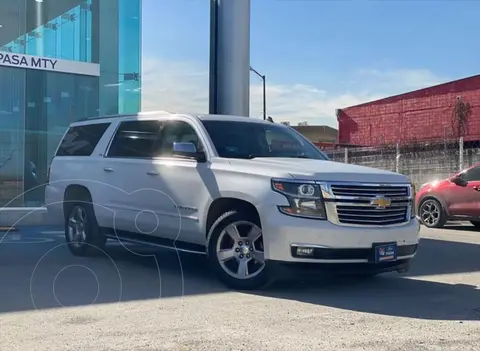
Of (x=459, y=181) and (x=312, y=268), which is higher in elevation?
(x=459, y=181)

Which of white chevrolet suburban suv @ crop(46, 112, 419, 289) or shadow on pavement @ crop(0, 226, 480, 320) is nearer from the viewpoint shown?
shadow on pavement @ crop(0, 226, 480, 320)

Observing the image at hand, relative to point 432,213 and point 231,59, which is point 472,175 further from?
point 231,59

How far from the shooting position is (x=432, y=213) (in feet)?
47.3

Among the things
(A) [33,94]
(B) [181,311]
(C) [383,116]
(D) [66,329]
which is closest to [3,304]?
(D) [66,329]

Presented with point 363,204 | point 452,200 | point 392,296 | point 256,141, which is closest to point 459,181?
point 452,200

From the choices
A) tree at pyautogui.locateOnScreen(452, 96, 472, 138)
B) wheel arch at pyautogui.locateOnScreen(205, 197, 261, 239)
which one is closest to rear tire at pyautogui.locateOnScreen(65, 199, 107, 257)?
wheel arch at pyautogui.locateOnScreen(205, 197, 261, 239)

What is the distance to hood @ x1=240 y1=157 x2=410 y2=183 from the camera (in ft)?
21.5

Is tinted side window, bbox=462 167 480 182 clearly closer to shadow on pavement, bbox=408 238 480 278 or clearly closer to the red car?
the red car

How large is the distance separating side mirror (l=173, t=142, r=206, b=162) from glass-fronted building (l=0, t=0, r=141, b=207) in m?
7.76

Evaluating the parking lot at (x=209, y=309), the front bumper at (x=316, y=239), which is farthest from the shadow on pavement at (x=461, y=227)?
the front bumper at (x=316, y=239)

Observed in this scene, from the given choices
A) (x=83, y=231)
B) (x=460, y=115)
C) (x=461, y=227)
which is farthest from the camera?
(x=460, y=115)

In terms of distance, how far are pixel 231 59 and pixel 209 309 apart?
27.6 ft

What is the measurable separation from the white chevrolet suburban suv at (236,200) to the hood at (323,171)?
0.04 ft

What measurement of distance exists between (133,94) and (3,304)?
10494 millimetres
